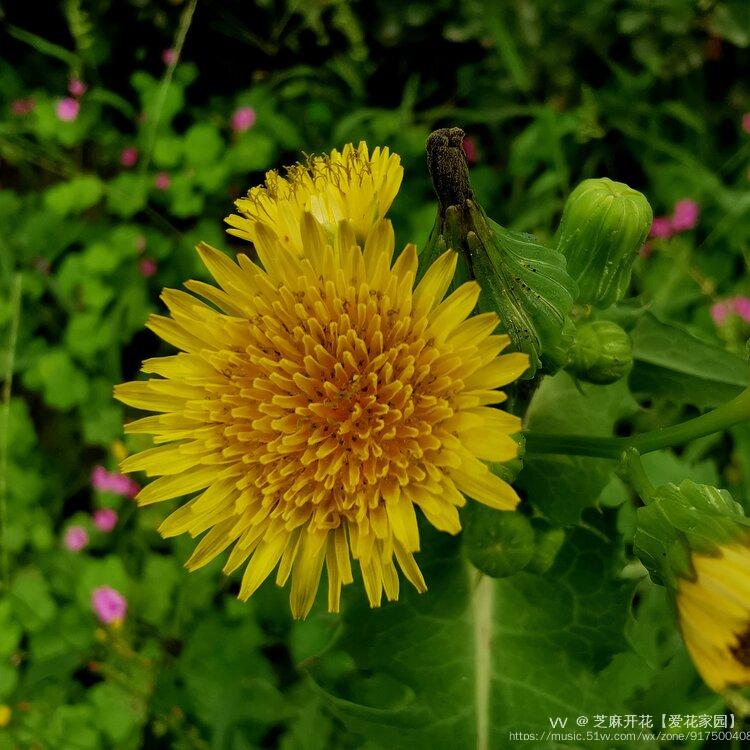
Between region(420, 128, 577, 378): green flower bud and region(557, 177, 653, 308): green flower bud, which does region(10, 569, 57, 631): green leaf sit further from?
region(557, 177, 653, 308): green flower bud

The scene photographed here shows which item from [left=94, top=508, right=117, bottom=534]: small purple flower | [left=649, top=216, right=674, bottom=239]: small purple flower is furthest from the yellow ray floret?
[left=649, top=216, right=674, bottom=239]: small purple flower

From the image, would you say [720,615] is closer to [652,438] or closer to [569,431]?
[652,438]

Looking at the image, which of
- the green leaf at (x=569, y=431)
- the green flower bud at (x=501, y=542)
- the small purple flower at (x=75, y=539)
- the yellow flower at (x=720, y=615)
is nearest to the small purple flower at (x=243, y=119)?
the small purple flower at (x=75, y=539)

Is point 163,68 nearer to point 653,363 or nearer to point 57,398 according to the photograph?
point 57,398

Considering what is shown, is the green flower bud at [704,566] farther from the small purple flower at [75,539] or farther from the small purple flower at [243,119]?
the small purple flower at [243,119]

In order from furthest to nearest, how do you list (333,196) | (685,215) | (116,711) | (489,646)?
(685,215)
(116,711)
(489,646)
(333,196)

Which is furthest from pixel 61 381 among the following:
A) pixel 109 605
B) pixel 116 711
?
pixel 116 711
